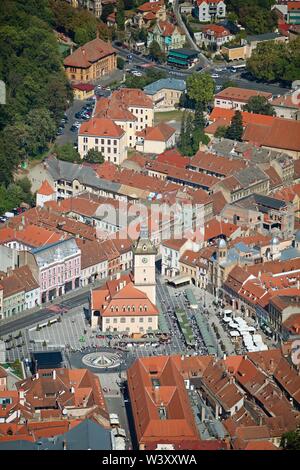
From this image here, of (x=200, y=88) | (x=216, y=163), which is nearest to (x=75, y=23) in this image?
(x=200, y=88)

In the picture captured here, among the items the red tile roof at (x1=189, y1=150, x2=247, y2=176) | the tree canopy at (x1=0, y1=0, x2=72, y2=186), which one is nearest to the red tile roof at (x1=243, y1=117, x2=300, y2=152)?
the red tile roof at (x1=189, y1=150, x2=247, y2=176)

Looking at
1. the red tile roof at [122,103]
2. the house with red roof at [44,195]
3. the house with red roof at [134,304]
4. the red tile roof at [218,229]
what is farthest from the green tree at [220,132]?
the house with red roof at [134,304]

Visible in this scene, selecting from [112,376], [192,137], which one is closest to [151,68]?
[192,137]

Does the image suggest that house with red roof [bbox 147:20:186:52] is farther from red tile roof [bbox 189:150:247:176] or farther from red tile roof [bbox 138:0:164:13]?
red tile roof [bbox 189:150:247:176]

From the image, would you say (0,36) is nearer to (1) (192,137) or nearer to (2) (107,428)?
(1) (192,137)

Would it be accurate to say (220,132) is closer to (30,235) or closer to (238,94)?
(238,94)
